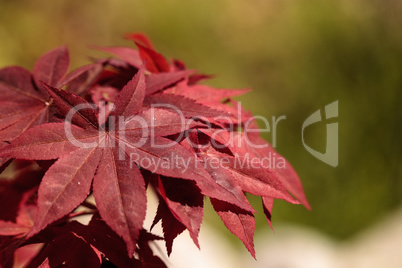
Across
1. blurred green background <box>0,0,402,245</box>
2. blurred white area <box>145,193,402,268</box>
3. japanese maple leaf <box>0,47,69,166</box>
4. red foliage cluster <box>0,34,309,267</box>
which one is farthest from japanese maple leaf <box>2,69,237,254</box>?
blurred green background <box>0,0,402,245</box>

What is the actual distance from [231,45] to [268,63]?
1.12 feet

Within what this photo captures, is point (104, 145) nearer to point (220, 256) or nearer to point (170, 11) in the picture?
point (220, 256)

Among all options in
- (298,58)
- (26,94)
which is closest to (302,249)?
(298,58)

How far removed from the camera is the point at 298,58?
3244 millimetres

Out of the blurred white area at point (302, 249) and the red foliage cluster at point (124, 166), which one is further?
the blurred white area at point (302, 249)

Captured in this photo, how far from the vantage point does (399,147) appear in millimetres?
2773

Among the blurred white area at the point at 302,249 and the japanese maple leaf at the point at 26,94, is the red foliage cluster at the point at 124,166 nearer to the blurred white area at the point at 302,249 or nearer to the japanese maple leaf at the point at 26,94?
the japanese maple leaf at the point at 26,94

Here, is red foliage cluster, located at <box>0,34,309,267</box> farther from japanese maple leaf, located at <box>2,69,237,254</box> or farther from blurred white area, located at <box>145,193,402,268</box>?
blurred white area, located at <box>145,193,402,268</box>

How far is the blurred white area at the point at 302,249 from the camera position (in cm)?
203

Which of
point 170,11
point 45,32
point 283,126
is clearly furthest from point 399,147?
point 45,32

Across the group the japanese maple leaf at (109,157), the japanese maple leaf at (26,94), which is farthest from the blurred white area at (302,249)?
the japanese maple leaf at (109,157)

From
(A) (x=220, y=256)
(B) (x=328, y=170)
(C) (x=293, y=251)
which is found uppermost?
(B) (x=328, y=170)

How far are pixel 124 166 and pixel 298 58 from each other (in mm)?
2899

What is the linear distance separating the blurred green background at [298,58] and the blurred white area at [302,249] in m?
0.15
